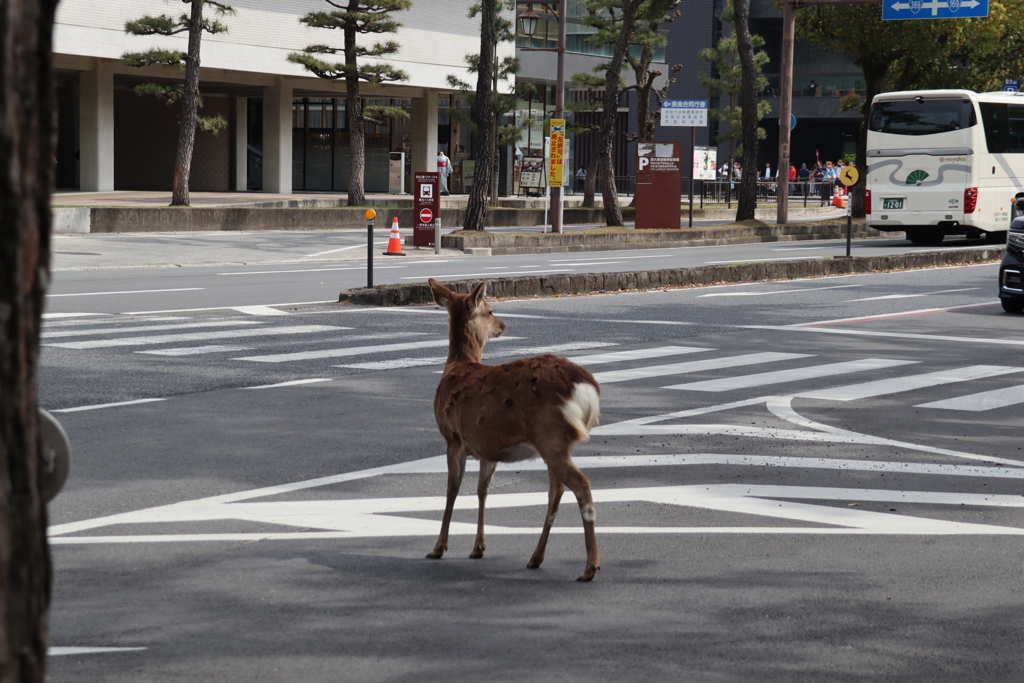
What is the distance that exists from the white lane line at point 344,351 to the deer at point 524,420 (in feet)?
21.4

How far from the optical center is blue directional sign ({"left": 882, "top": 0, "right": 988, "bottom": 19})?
35.0 meters

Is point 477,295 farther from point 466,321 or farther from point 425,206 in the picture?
point 425,206

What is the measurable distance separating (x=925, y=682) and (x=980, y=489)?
3342mm

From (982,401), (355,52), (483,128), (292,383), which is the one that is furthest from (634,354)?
(355,52)

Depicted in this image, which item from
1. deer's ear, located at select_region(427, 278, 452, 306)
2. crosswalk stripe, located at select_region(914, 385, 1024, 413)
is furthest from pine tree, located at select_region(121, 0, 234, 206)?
deer's ear, located at select_region(427, 278, 452, 306)

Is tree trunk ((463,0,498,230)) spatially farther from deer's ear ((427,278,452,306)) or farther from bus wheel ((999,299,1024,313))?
deer's ear ((427,278,452,306))

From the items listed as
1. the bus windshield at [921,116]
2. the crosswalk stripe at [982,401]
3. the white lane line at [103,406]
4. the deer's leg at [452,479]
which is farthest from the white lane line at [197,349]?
the bus windshield at [921,116]

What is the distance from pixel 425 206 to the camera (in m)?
28.3

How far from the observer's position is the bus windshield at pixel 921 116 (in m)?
32.8

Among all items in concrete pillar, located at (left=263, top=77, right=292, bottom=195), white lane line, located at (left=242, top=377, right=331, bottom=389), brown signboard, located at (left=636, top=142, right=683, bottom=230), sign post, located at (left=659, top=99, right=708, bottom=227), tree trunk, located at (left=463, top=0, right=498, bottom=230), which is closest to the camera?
white lane line, located at (left=242, top=377, right=331, bottom=389)

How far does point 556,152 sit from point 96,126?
1518cm

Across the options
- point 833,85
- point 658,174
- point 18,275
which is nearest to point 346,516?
point 18,275

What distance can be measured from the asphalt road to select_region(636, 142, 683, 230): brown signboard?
22470 millimetres

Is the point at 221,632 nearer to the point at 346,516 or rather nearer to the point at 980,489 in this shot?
the point at 346,516
